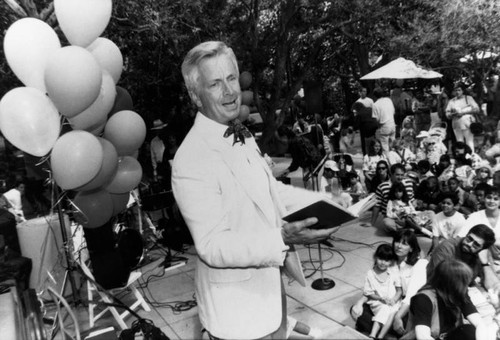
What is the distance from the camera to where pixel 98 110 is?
166 inches

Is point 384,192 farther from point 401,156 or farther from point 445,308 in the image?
point 445,308

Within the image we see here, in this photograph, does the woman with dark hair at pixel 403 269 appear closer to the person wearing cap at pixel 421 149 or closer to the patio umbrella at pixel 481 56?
the person wearing cap at pixel 421 149

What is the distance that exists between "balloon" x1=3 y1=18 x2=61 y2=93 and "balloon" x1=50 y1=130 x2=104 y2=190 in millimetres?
510

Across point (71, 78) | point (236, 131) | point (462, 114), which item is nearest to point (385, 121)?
point (462, 114)

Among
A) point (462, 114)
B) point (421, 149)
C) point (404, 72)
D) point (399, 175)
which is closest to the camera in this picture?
point (399, 175)

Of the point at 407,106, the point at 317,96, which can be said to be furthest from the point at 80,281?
the point at 407,106

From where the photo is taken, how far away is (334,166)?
777 cm

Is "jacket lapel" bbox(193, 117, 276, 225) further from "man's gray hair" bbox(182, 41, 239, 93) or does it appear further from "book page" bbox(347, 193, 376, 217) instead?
"book page" bbox(347, 193, 376, 217)

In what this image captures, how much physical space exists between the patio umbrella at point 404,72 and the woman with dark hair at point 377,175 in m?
2.55

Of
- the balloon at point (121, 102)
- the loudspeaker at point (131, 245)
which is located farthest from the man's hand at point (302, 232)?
the loudspeaker at point (131, 245)

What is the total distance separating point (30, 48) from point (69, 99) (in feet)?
1.83

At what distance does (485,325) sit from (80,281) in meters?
4.32

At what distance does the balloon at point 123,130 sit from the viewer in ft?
15.2

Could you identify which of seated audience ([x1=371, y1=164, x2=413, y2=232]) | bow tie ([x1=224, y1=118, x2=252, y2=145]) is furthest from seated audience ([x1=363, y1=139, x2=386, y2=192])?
bow tie ([x1=224, y1=118, x2=252, y2=145])
